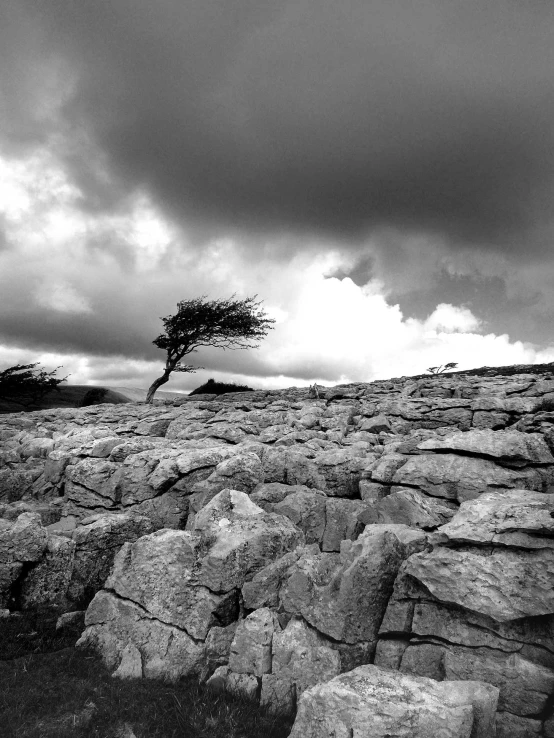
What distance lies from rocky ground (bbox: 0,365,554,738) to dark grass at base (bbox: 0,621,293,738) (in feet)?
1.91

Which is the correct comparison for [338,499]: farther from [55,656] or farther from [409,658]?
[55,656]

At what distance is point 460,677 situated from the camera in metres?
8.49

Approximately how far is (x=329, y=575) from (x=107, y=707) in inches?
237

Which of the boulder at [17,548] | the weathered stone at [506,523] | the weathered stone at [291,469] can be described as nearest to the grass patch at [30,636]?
the boulder at [17,548]

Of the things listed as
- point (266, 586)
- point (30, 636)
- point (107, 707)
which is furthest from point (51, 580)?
point (266, 586)

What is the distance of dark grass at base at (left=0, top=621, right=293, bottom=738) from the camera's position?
845cm

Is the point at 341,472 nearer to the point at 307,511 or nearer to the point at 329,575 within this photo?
the point at 307,511

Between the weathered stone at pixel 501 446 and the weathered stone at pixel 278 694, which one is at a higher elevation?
the weathered stone at pixel 501 446

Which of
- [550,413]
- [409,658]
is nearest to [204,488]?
[409,658]

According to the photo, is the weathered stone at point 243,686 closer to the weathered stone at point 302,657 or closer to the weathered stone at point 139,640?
the weathered stone at point 302,657

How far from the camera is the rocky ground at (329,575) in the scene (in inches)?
318

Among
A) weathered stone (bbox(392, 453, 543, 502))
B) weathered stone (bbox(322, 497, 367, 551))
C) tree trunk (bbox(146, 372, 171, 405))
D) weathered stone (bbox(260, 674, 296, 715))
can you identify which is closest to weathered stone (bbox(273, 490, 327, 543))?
weathered stone (bbox(322, 497, 367, 551))

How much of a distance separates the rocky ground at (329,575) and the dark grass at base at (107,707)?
0.58 metres

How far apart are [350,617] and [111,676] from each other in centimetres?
646
